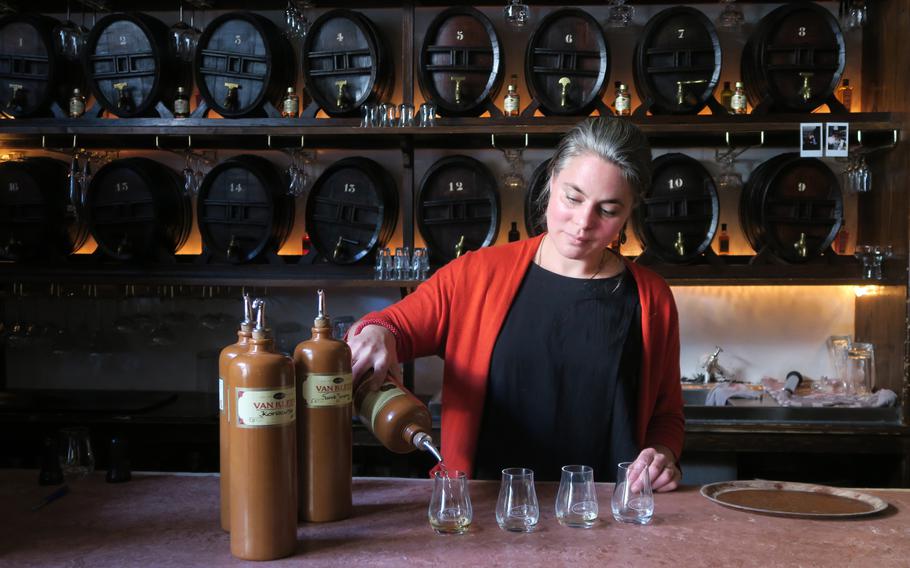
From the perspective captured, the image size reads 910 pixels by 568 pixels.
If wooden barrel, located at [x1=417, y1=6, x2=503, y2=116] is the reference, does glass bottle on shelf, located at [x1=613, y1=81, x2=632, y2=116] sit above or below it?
below

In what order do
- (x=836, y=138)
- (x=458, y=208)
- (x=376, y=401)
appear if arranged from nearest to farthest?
(x=376, y=401) → (x=836, y=138) → (x=458, y=208)

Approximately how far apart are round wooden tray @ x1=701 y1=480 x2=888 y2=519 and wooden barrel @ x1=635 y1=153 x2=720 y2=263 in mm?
1882

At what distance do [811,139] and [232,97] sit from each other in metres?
2.43

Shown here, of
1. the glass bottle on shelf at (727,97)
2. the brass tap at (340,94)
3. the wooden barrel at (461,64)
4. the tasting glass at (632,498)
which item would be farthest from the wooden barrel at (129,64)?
the tasting glass at (632,498)

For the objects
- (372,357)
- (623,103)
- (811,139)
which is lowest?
(372,357)

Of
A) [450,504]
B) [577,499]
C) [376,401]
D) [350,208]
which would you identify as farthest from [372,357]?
[350,208]

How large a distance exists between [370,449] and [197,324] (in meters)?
1.18

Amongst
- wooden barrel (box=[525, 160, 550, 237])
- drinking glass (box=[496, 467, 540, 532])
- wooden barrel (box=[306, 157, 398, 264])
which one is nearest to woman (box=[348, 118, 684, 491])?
drinking glass (box=[496, 467, 540, 532])

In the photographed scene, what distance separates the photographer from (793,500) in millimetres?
1759

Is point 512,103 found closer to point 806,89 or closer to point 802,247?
point 806,89

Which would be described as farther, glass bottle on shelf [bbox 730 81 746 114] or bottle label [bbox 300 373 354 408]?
glass bottle on shelf [bbox 730 81 746 114]

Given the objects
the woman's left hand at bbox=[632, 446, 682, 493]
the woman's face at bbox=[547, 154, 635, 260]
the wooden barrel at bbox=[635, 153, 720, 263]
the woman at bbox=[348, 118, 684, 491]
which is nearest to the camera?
the woman's left hand at bbox=[632, 446, 682, 493]

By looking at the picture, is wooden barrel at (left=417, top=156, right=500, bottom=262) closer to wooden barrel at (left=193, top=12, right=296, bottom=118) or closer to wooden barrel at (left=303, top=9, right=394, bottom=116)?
wooden barrel at (left=303, top=9, right=394, bottom=116)

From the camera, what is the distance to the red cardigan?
208 centimetres
